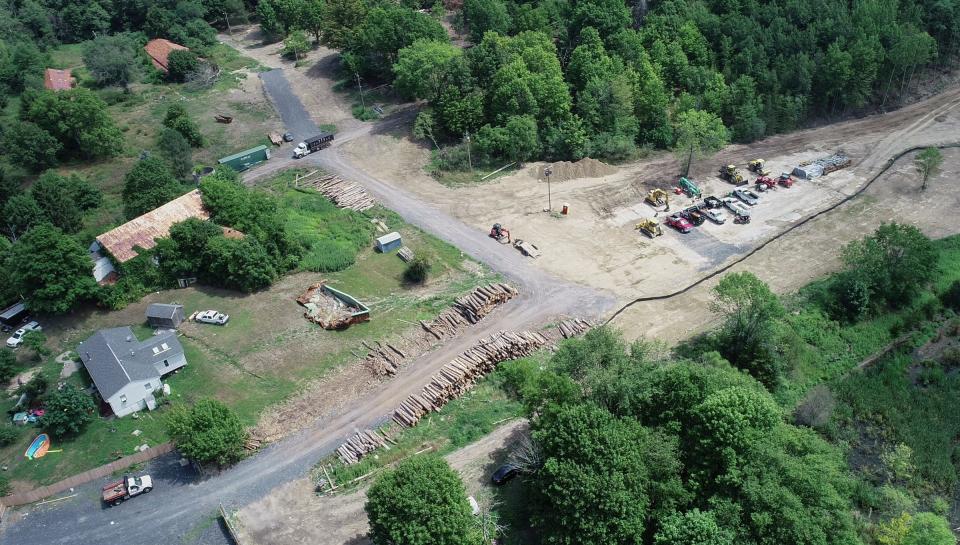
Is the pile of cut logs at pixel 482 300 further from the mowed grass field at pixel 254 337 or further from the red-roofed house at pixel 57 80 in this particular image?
the red-roofed house at pixel 57 80

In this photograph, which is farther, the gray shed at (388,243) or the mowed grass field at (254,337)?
the gray shed at (388,243)

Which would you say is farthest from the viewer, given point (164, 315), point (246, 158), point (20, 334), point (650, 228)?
A: point (246, 158)

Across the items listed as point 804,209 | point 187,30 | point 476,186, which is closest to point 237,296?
point 476,186

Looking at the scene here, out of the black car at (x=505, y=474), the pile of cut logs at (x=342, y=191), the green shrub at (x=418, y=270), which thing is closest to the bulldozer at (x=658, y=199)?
the green shrub at (x=418, y=270)

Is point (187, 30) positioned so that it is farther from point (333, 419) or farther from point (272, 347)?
point (333, 419)

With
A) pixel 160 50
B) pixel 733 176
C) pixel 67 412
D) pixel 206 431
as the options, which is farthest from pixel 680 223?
pixel 160 50

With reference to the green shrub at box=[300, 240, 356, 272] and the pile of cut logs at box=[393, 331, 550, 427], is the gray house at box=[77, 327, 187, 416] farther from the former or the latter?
the pile of cut logs at box=[393, 331, 550, 427]

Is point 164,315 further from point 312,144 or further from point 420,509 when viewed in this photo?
point 312,144
